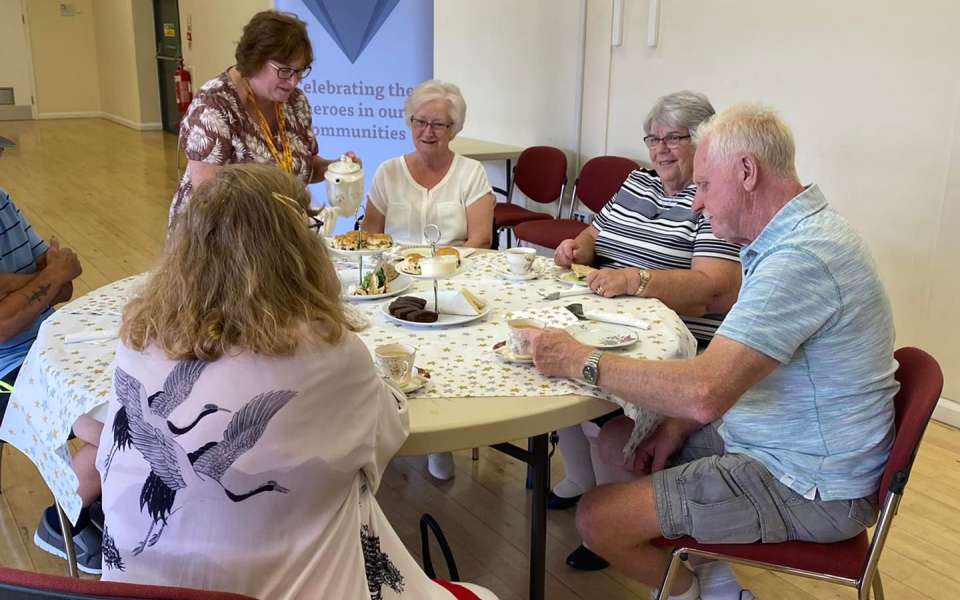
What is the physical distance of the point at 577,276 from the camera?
8.23 feet

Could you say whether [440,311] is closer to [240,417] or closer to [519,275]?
[519,275]

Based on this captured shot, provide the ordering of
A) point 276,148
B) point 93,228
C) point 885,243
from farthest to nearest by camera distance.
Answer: point 93,228, point 885,243, point 276,148

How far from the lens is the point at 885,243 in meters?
3.59

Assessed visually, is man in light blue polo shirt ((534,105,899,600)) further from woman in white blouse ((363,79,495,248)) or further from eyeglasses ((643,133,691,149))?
woman in white blouse ((363,79,495,248))

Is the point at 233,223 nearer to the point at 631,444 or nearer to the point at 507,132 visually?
the point at 631,444

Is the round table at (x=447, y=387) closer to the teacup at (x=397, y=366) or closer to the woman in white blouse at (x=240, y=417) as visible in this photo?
the teacup at (x=397, y=366)

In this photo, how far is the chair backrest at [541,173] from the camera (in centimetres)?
515

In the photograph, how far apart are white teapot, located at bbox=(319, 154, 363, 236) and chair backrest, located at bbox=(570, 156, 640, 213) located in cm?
249

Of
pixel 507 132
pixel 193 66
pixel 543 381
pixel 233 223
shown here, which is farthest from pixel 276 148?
pixel 193 66

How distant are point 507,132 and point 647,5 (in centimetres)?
152

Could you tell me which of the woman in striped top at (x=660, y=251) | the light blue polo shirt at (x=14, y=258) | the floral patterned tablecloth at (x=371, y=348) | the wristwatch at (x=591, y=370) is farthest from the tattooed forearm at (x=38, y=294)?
the wristwatch at (x=591, y=370)

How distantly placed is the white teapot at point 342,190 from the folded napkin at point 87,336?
0.62m

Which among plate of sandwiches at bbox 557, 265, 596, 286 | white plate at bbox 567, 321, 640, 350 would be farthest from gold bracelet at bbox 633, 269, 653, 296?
white plate at bbox 567, 321, 640, 350

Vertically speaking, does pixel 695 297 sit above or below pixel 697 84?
below
